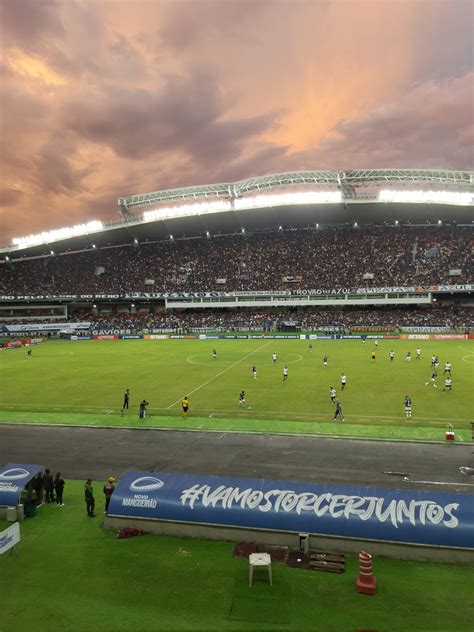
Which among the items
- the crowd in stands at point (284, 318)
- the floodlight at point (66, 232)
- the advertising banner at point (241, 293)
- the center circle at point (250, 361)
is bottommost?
the center circle at point (250, 361)

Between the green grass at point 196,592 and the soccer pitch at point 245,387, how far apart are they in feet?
44.0

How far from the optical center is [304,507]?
43.4 feet

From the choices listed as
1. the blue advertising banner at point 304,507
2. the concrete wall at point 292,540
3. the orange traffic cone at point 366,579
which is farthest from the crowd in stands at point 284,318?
the orange traffic cone at point 366,579

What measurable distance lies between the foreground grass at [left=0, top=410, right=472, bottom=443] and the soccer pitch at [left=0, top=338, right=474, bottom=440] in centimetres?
12

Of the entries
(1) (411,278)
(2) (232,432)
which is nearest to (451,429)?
(2) (232,432)

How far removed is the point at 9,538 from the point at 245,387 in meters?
25.7

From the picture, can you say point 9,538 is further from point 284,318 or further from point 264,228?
point 264,228

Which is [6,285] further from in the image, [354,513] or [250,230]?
[354,513]

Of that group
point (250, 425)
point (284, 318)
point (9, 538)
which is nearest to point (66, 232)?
point (284, 318)

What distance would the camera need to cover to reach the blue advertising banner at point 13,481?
50.3 feet

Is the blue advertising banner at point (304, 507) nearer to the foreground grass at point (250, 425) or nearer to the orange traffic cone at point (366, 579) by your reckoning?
the orange traffic cone at point (366, 579)

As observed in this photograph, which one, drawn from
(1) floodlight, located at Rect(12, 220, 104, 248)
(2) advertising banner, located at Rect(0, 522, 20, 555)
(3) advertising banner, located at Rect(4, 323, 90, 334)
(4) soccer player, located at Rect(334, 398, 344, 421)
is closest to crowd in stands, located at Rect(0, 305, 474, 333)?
(3) advertising banner, located at Rect(4, 323, 90, 334)

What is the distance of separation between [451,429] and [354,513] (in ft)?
48.3

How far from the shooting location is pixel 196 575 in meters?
11.9
